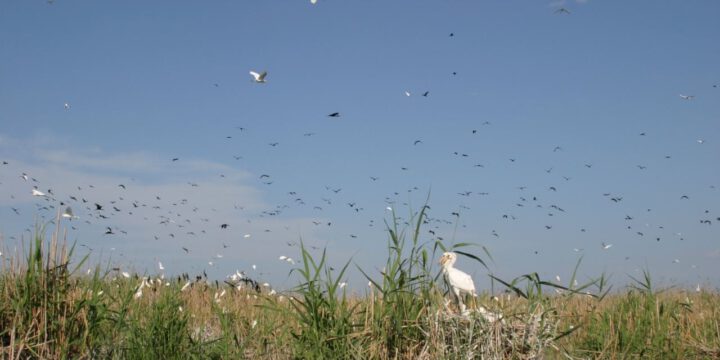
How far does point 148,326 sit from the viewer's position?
23.6 feet

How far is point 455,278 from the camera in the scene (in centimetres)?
648

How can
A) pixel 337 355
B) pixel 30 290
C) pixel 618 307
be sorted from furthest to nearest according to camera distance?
pixel 618 307
pixel 30 290
pixel 337 355

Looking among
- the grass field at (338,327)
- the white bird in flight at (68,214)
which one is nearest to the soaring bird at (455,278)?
the grass field at (338,327)

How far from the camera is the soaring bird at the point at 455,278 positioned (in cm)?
647

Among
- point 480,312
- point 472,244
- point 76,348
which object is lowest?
point 76,348

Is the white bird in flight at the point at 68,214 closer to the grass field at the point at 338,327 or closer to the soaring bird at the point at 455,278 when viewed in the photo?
the grass field at the point at 338,327

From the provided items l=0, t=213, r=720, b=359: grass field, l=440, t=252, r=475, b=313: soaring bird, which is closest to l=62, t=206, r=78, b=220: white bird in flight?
l=0, t=213, r=720, b=359: grass field

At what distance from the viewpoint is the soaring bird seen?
6473mm

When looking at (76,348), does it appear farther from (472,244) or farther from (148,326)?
(472,244)

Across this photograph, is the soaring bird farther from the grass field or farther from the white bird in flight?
the white bird in flight

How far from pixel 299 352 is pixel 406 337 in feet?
3.37

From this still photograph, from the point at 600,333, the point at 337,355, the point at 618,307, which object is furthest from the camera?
the point at 618,307

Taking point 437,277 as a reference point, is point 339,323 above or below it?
below

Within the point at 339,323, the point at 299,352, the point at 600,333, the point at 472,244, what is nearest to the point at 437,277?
the point at 472,244
